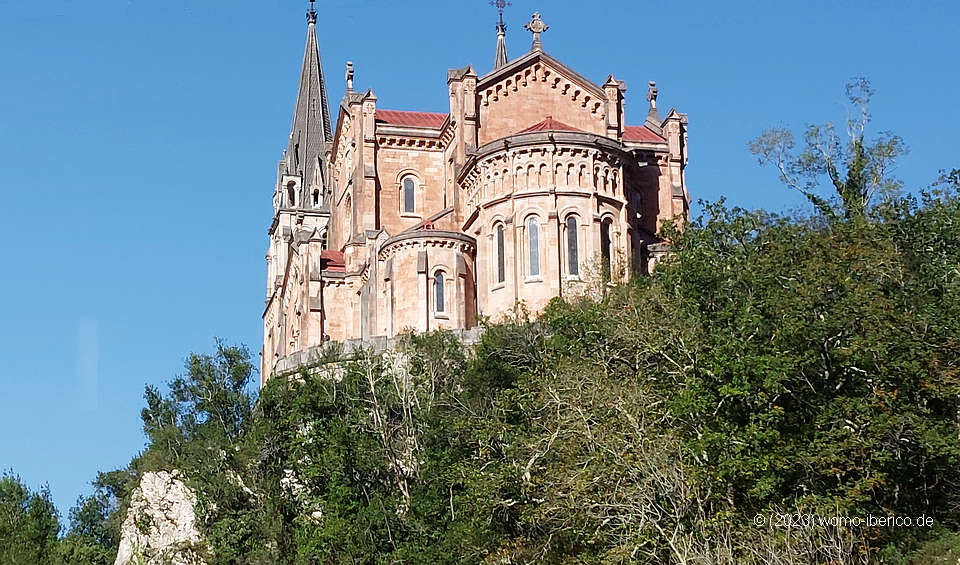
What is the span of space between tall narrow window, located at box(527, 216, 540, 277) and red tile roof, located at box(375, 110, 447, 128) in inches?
440

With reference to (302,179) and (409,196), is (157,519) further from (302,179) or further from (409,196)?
(302,179)

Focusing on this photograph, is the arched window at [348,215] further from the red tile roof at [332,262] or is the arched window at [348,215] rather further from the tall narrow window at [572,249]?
the tall narrow window at [572,249]

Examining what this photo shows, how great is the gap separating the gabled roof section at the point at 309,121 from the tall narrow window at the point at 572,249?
45.3 m

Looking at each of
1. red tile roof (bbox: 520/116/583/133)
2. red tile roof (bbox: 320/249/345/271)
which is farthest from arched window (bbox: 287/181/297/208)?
red tile roof (bbox: 520/116/583/133)

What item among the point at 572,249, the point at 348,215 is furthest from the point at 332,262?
the point at 572,249

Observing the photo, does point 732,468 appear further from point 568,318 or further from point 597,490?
point 568,318

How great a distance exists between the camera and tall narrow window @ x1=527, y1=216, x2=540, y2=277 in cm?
5616

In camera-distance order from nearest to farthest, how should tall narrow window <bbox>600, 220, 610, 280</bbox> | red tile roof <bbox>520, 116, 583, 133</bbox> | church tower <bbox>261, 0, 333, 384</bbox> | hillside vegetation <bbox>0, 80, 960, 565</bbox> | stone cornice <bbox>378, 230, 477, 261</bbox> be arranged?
1. hillside vegetation <bbox>0, 80, 960, 565</bbox>
2. tall narrow window <bbox>600, 220, 610, 280</bbox>
3. red tile roof <bbox>520, 116, 583, 133</bbox>
4. stone cornice <bbox>378, 230, 477, 261</bbox>
5. church tower <bbox>261, 0, 333, 384</bbox>

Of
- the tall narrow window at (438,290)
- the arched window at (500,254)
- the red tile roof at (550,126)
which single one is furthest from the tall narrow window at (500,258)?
the red tile roof at (550,126)

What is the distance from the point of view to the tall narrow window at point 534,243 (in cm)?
5616

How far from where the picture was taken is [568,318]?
45875 mm

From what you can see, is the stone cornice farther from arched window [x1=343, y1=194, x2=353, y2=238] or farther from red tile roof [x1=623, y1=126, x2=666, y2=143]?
red tile roof [x1=623, y1=126, x2=666, y2=143]

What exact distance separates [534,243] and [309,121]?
4911cm

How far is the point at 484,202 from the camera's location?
2277 inches
